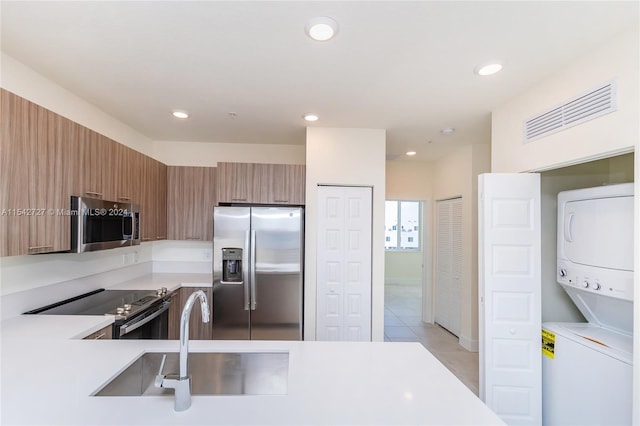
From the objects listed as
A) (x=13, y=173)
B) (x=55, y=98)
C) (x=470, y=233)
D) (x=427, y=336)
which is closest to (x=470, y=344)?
(x=427, y=336)

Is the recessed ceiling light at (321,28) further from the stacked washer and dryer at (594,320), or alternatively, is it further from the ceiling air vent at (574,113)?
the stacked washer and dryer at (594,320)

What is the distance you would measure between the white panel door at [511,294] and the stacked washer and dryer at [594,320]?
15 cm

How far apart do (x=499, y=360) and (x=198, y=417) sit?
2.25m

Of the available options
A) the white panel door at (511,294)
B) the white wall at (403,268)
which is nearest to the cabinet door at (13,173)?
the white panel door at (511,294)

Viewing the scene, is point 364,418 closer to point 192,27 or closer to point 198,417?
point 198,417


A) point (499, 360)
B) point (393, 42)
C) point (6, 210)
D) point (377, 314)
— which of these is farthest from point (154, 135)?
point (499, 360)

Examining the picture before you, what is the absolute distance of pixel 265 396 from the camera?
1140 millimetres

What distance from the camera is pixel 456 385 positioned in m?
1.25

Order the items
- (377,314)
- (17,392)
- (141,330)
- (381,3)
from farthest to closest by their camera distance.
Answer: (377,314) → (141,330) → (381,3) → (17,392)

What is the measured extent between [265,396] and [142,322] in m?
1.74

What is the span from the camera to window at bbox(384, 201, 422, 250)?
26.5 ft

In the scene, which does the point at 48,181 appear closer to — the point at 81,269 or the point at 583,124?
the point at 81,269

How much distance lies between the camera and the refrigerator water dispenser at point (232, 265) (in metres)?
3.10

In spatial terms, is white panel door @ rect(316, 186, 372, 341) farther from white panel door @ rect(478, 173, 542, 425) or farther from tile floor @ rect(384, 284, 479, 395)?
white panel door @ rect(478, 173, 542, 425)
